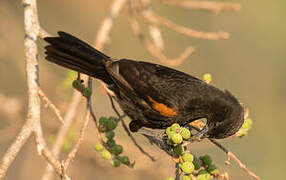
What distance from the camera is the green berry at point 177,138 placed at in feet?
8.10

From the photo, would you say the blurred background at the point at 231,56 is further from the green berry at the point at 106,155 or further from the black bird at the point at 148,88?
the green berry at the point at 106,155

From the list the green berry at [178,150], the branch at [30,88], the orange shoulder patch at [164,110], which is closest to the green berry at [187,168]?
the green berry at [178,150]

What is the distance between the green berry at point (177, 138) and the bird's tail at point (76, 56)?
1.25 m

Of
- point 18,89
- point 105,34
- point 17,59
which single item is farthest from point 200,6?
point 18,89

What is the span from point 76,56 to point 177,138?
146 centimetres

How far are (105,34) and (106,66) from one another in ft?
1.38

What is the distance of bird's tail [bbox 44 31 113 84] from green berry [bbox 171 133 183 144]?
125 cm

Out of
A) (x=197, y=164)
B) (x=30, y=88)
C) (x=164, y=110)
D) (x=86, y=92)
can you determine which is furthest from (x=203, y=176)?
(x=30, y=88)

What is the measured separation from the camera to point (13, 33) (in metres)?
5.09

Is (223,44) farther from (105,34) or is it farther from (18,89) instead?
(105,34)

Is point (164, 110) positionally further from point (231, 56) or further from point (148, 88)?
point (231, 56)

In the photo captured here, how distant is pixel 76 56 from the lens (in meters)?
3.59

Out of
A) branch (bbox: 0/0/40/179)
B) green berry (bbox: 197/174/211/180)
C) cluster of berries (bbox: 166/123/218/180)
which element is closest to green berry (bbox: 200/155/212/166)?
cluster of berries (bbox: 166/123/218/180)

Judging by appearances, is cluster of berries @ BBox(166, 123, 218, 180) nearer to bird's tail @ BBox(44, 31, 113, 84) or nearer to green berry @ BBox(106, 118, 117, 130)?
green berry @ BBox(106, 118, 117, 130)
